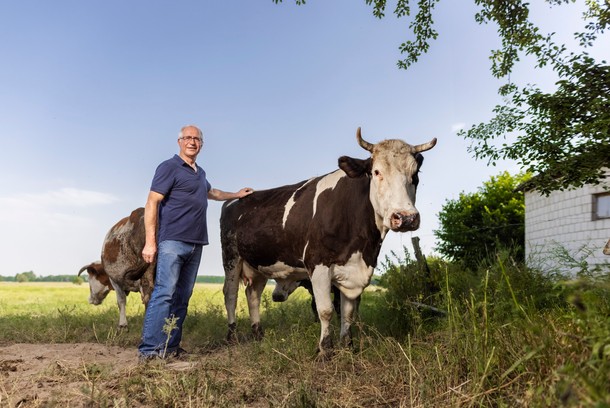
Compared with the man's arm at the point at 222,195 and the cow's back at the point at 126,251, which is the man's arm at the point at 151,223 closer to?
the man's arm at the point at 222,195

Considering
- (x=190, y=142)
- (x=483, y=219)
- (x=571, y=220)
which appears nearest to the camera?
(x=190, y=142)

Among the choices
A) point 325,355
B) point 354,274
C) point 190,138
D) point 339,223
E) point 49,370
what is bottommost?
point 49,370

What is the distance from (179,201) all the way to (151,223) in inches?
16.6

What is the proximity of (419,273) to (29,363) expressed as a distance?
20.4 feet

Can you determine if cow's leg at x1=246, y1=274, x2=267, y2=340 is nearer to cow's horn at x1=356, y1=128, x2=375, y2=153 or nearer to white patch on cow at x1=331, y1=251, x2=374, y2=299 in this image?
white patch on cow at x1=331, y1=251, x2=374, y2=299

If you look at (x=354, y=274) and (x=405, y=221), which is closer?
(x=405, y=221)

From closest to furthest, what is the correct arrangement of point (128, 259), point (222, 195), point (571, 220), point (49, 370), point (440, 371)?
point (440, 371)
point (49, 370)
point (222, 195)
point (128, 259)
point (571, 220)

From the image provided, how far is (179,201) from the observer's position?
21.1ft

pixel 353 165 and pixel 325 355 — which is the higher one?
pixel 353 165

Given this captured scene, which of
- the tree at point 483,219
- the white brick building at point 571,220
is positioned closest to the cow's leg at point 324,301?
the white brick building at point 571,220

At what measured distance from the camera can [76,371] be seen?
498 centimetres

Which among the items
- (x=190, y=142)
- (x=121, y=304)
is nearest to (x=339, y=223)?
(x=190, y=142)

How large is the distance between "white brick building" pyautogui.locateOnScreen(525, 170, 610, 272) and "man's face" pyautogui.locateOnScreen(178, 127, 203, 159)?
40.9 feet

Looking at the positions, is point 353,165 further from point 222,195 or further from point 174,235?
point 222,195
